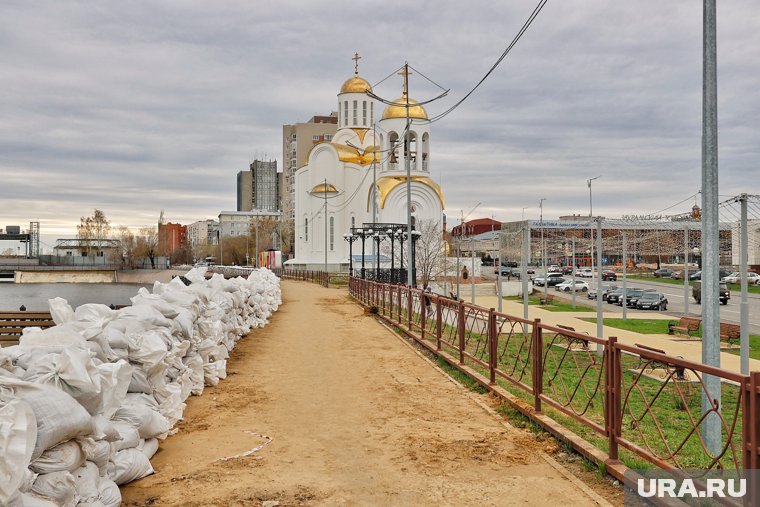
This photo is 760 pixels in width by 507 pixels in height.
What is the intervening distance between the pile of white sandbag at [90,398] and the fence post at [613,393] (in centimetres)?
363

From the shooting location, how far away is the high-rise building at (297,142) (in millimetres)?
111375

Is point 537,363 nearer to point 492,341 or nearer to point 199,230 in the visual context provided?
point 492,341

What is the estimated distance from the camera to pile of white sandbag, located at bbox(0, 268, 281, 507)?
347 cm

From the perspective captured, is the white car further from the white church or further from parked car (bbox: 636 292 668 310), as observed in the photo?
parked car (bbox: 636 292 668 310)

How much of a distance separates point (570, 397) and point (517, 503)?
6.43ft

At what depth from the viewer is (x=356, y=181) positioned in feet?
185

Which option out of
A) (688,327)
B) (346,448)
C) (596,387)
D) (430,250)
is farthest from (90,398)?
(430,250)

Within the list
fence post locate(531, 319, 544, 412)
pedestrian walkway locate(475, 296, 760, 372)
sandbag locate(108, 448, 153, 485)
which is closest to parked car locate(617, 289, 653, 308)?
pedestrian walkway locate(475, 296, 760, 372)

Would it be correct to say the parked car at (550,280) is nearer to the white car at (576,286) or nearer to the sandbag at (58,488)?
the white car at (576,286)

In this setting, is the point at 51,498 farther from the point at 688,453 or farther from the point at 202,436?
the point at 688,453

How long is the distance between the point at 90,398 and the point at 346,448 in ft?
8.31

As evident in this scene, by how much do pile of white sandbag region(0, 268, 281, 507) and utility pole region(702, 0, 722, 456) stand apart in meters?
5.15

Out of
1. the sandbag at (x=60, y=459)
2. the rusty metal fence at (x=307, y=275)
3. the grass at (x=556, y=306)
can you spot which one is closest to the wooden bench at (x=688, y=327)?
the grass at (x=556, y=306)

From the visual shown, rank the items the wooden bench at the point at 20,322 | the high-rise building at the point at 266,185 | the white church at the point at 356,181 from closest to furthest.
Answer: the wooden bench at the point at 20,322 → the white church at the point at 356,181 → the high-rise building at the point at 266,185
